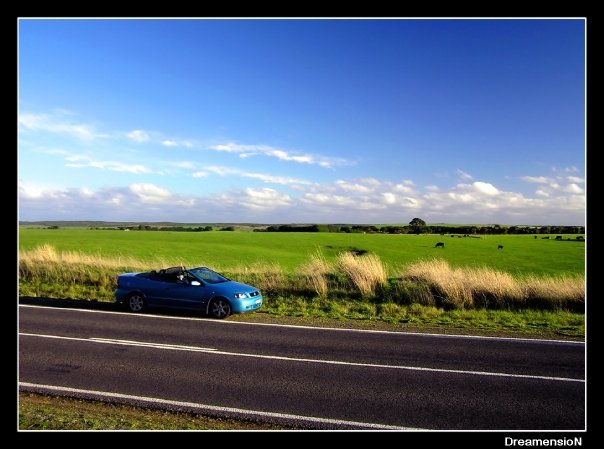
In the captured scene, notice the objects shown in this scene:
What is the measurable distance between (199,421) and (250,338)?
164 inches

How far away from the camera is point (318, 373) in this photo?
23.8 ft

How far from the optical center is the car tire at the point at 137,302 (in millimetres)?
12633

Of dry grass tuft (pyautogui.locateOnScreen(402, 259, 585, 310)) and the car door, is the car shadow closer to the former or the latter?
the car door

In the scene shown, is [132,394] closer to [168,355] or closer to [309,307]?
[168,355]

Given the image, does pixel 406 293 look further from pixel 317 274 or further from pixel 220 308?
pixel 220 308

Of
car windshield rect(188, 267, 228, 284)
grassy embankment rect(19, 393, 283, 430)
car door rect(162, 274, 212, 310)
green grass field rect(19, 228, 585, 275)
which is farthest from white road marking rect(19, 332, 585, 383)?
green grass field rect(19, 228, 585, 275)

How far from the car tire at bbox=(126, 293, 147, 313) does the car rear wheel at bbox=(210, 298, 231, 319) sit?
227 centimetres

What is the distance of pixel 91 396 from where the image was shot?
6.30 m

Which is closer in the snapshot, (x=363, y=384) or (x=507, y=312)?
(x=363, y=384)

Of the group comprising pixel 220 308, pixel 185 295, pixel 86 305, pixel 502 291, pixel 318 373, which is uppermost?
pixel 185 295

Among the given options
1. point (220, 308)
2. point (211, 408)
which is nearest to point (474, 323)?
point (220, 308)

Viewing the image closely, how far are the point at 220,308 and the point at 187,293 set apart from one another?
1.11 m

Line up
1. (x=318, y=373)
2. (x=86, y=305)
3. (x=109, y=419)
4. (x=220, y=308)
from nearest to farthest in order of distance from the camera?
(x=109, y=419) < (x=318, y=373) < (x=220, y=308) < (x=86, y=305)
